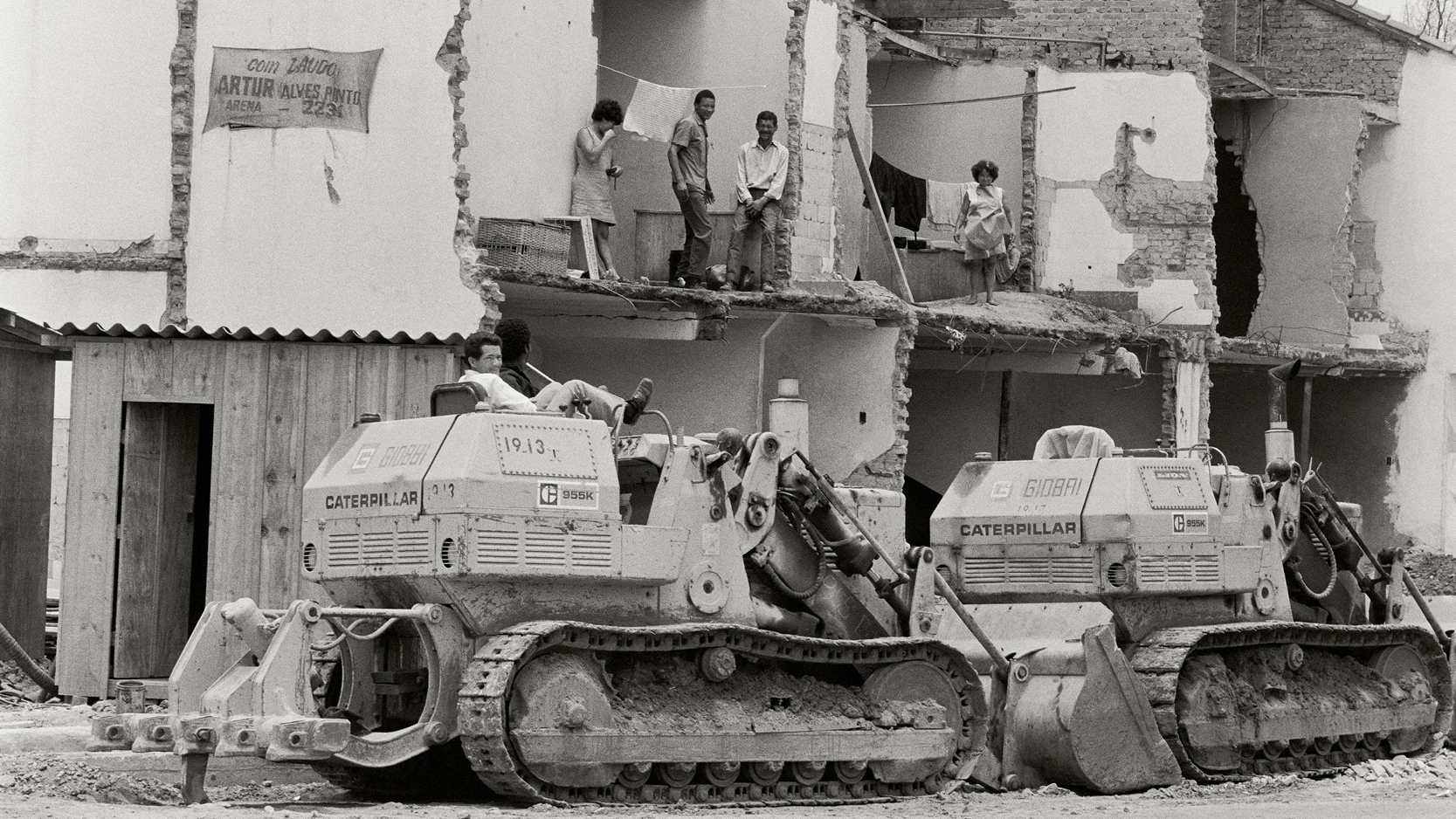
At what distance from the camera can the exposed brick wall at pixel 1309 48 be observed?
28.9 metres

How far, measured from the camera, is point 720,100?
22312mm

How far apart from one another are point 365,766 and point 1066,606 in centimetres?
491

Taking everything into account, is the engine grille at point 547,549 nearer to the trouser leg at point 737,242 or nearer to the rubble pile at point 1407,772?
the rubble pile at point 1407,772

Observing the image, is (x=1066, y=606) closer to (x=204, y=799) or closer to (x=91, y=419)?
(x=204, y=799)

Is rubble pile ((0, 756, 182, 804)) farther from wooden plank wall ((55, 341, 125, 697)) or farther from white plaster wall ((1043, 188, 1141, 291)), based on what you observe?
white plaster wall ((1043, 188, 1141, 291))

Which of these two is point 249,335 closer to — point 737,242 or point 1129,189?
point 737,242

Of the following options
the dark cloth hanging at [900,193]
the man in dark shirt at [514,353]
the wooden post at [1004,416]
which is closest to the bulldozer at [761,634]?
the man in dark shirt at [514,353]

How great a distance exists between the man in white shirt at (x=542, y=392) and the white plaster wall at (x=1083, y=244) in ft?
51.3

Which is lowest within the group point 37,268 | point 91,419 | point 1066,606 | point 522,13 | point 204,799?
point 204,799

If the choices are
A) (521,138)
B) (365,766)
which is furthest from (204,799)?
(521,138)

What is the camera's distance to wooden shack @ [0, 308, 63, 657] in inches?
643

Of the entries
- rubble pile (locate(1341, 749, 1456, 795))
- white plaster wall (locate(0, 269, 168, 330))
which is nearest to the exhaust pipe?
rubble pile (locate(1341, 749, 1456, 795))

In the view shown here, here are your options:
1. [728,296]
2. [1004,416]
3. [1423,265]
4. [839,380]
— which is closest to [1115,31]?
[1004,416]

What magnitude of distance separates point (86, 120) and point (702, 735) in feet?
31.6
